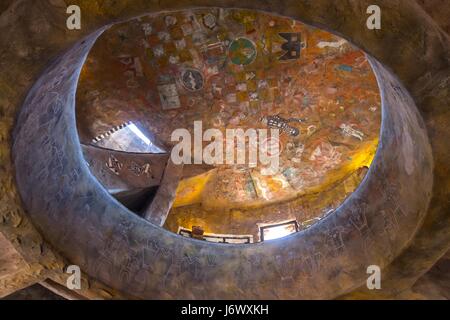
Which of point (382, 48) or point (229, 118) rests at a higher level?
point (229, 118)

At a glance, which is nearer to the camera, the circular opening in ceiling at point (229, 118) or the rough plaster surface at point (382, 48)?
the rough plaster surface at point (382, 48)

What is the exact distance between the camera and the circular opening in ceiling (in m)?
11.8

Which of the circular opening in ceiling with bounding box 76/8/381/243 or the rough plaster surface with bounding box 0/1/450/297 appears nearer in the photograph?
the rough plaster surface with bounding box 0/1/450/297

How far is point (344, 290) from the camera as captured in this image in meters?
7.13

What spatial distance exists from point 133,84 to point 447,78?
9.43 m

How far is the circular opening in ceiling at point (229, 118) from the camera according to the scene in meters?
11.8

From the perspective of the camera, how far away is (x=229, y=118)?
13.4m

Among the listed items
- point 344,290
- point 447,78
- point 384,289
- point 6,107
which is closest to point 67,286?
point 6,107

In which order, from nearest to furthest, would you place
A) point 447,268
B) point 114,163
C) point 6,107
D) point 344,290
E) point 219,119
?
point 6,107 → point 447,268 → point 344,290 → point 114,163 → point 219,119

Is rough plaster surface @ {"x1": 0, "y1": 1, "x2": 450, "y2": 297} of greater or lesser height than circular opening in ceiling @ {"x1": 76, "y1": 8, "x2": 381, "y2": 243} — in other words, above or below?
below

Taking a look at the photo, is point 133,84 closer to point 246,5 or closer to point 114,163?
point 114,163

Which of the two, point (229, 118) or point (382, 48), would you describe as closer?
point (382, 48)

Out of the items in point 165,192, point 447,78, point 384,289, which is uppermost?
point 165,192

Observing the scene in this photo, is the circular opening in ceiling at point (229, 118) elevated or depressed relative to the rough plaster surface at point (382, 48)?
elevated
